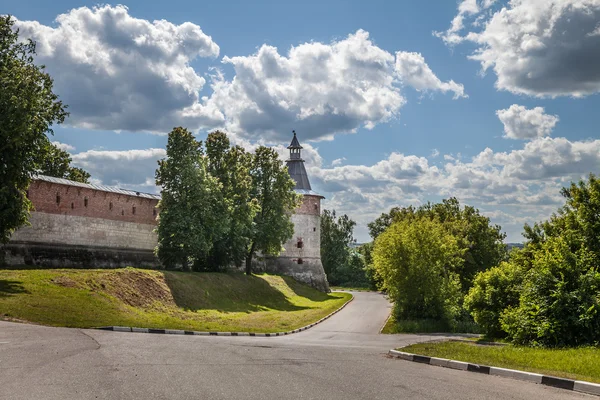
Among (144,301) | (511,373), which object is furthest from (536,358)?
(144,301)

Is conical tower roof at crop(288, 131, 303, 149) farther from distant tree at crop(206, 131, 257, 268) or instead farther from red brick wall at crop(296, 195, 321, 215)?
distant tree at crop(206, 131, 257, 268)

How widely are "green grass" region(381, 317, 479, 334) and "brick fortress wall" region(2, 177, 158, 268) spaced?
19516mm

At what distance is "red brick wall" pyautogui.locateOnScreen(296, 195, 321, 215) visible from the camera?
6738 centimetres

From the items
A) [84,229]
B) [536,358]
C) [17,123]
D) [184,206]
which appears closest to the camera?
[536,358]

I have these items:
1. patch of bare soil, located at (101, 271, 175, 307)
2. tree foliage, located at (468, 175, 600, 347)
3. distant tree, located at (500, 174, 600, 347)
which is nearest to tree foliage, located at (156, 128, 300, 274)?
patch of bare soil, located at (101, 271, 175, 307)

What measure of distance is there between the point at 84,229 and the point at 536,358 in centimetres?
3153

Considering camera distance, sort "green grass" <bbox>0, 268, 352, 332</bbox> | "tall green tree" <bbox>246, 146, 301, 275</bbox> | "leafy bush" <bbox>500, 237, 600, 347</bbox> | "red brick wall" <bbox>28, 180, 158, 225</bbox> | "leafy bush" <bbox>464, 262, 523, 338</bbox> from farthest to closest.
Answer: "tall green tree" <bbox>246, 146, 301, 275</bbox>
"red brick wall" <bbox>28, 180, 158, 225</bbox>
"leafy bush" <bbox>464, 262, 523, 338</bbox>
"green grass" <bbox>0, 268, 352, 332</bbox>
"leafy bush" <bbox>500, 237, 600, 347</bbox>

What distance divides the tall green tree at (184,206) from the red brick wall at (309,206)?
22.8 m

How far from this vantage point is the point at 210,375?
396 inches

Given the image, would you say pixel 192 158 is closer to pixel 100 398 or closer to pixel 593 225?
pixel 593 225

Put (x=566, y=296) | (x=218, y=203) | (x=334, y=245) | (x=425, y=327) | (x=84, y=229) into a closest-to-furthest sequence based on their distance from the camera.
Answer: (x=566, y=296)
(x=425, y=327)
(x=84, y=229)
(x=218, y=203)
(x=334, y=245)

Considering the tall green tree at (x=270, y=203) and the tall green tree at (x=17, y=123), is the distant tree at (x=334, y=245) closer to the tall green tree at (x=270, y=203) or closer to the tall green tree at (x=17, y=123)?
the tall green tree at (x=270, y=203)

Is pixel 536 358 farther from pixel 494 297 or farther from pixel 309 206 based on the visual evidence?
pixel 309 206

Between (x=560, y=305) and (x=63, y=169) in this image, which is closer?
(x=560, y=305)
